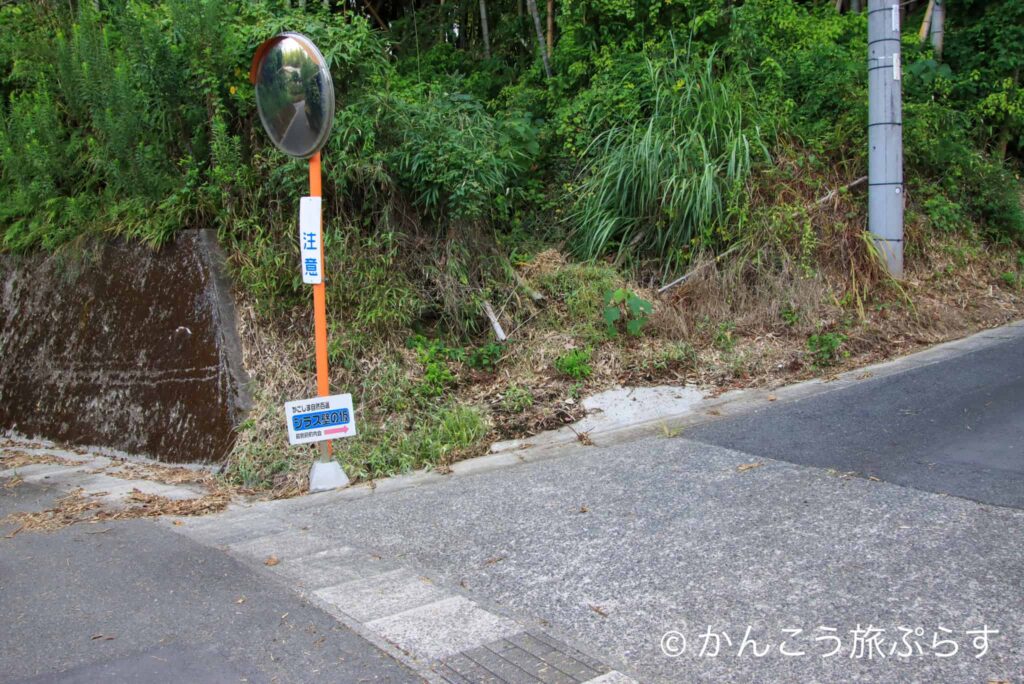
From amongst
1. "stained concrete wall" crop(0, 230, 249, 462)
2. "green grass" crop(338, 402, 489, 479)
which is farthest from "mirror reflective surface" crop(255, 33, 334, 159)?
"green grass" crop(338, 402, 489, 479)

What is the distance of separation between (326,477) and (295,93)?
261 centimetres

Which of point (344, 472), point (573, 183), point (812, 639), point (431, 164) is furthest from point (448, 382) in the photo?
point (812, 639)

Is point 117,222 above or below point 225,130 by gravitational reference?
below

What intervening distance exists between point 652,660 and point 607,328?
4.63 m

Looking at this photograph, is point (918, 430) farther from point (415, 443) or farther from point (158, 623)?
point (158, 623)

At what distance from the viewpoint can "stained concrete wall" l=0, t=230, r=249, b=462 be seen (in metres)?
7.09

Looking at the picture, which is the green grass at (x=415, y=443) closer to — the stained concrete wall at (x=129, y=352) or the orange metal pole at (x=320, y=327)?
the orange metal pole at (x=320, y=327)

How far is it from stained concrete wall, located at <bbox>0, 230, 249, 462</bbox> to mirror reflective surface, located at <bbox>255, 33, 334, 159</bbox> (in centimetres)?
196

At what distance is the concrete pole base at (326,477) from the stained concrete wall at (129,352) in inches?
40.7

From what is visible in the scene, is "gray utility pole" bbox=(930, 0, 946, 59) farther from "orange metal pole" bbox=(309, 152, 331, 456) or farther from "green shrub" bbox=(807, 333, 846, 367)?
"orange metal pole" bbox=(309, 152, 331, 456)

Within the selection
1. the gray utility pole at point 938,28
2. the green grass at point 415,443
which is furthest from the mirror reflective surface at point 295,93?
the gray utility pole at point 938,28

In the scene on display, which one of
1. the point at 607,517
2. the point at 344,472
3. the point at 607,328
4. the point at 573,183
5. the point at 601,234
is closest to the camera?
the point at 607,517

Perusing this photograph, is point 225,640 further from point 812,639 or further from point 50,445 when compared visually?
point 50,445

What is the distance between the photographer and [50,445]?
838 cm
